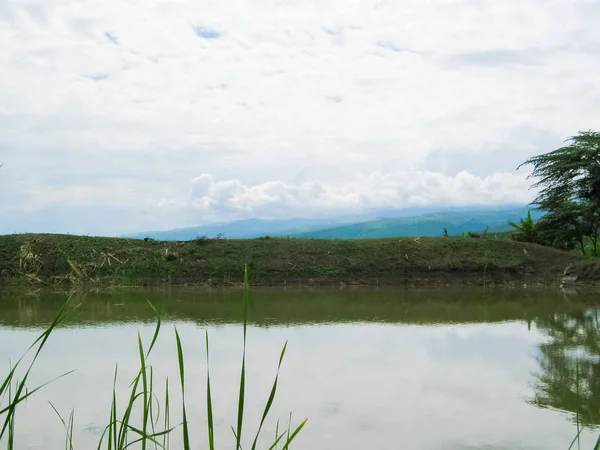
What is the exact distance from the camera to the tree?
697 inches

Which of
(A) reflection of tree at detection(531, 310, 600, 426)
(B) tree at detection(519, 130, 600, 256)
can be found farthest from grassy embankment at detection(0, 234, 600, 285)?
(A) reflection of tree at detection(531, 310, 600, 426)

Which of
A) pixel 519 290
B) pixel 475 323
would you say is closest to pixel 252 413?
pixel 475 323

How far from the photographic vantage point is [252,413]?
4.94 m

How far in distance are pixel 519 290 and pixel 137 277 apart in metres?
9.22

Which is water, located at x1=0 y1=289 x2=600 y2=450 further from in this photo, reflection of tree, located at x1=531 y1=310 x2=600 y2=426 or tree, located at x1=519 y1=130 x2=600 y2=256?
tree, located at x1=519 y1=130 x2=600 y2=256

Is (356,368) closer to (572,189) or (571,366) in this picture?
(571,366)

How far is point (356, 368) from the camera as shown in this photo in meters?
6.42

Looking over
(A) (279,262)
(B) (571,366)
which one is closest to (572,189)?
(A) (279,262)

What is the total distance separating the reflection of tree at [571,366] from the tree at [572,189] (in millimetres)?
8689

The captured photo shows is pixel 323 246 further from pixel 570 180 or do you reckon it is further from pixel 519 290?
pixel 570 180

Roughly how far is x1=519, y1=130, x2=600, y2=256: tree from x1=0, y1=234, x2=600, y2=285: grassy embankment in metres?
2.10

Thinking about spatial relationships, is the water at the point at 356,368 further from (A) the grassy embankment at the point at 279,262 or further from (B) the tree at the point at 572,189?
(B) the tree at the point at 572,189

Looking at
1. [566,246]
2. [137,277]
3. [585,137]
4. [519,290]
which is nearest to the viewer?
[519,290]

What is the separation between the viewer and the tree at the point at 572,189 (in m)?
17.7
